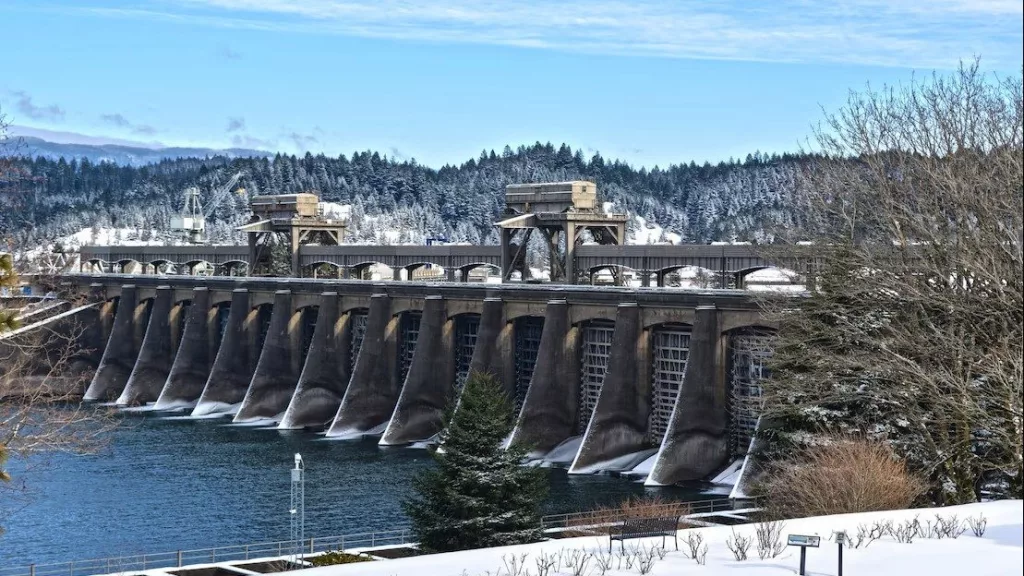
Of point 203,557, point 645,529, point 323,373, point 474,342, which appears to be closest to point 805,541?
point 645,529

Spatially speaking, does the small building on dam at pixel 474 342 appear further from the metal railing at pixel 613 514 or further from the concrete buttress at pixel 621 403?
the metal railing at pixel 613 514

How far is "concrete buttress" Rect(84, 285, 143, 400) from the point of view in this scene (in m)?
90.0

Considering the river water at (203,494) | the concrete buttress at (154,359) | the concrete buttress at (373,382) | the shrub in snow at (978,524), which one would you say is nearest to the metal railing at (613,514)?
the river water at (203,494)

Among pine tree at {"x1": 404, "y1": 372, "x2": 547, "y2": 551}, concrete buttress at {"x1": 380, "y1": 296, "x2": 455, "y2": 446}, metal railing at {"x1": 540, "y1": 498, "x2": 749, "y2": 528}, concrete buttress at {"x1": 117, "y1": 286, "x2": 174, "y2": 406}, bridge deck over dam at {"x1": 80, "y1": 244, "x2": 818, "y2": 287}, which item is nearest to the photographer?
pine tree at {"x1": 404, "y1": 372, "x2": 547, "y2": 551}

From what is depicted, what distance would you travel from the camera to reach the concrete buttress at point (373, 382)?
6988cm

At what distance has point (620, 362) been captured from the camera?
5722 centimetres

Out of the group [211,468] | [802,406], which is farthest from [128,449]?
[802,406]

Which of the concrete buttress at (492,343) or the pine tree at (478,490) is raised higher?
the concrete buttress at (492,343)

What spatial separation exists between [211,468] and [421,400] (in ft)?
38.8

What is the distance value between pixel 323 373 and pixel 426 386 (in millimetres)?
9319

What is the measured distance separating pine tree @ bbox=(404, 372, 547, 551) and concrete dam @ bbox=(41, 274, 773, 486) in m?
12.8

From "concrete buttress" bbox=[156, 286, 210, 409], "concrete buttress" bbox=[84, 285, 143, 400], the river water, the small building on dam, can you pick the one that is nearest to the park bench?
the small building on dam

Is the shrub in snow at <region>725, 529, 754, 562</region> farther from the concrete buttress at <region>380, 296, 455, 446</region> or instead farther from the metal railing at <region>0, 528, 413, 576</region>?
the concrete buttress at <region>380, 296, 455, 446</region>

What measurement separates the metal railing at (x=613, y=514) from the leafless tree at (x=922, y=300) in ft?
14.2
